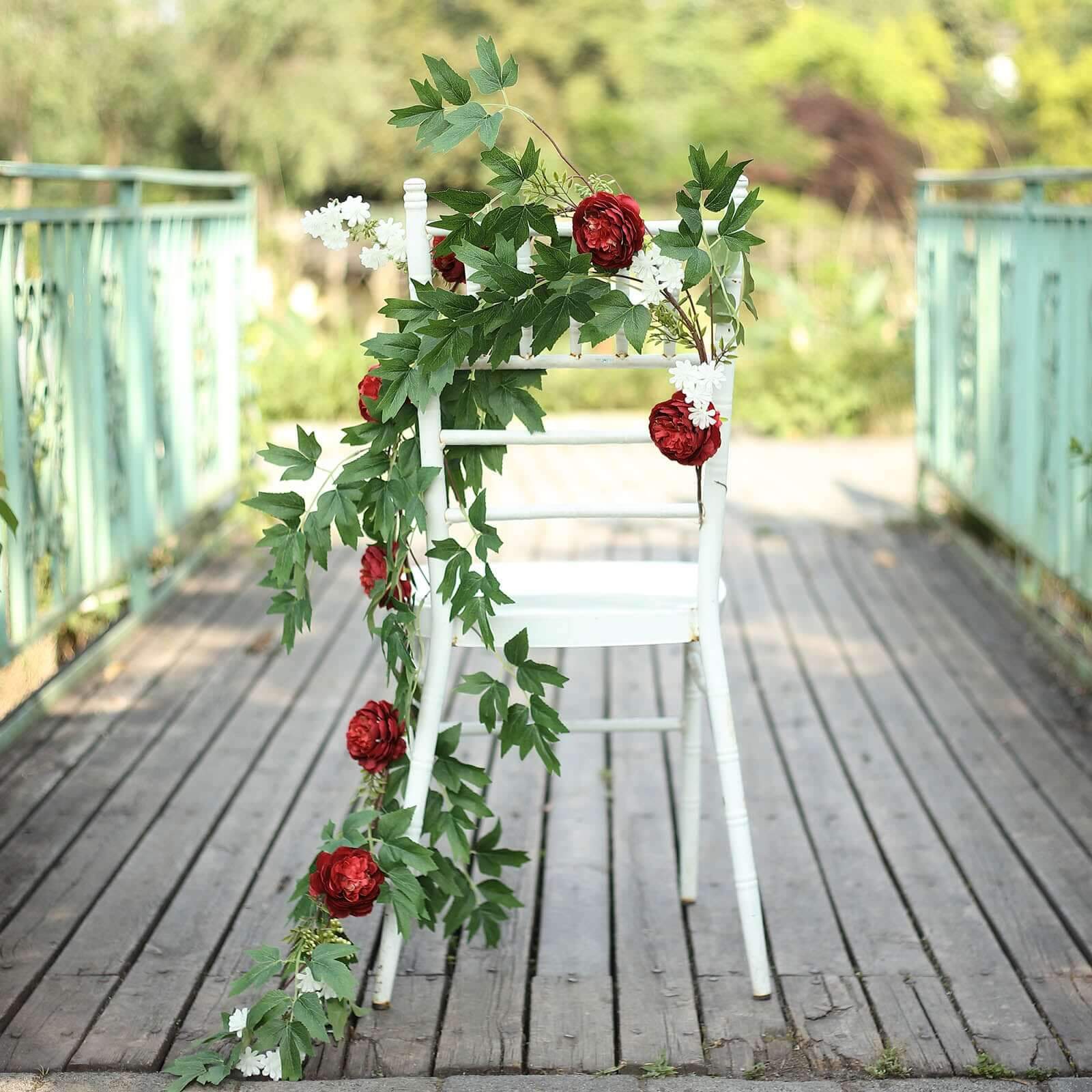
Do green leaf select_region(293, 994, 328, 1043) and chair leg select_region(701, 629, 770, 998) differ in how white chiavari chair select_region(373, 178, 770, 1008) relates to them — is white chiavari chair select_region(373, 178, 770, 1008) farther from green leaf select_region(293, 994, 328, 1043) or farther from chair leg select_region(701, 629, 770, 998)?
green leaf select_region(293, 994, 328, 1043)

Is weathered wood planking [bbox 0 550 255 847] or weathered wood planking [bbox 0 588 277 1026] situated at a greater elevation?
weathered wood planking [bbox 0 550 255 847]

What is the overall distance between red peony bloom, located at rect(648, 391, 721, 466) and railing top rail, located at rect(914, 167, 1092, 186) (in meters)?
1.72

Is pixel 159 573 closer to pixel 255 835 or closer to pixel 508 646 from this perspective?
pixel 255 835

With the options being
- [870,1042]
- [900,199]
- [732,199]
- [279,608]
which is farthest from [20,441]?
[900,199]

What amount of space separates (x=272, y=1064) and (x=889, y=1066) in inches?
32.5

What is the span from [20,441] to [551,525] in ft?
A: 8.98

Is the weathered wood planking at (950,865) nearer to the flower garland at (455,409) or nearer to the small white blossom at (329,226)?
the flower garland at (455,409)

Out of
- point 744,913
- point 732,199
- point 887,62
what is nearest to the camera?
point 732,199

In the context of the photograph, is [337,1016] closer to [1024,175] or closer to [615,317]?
[615,317]

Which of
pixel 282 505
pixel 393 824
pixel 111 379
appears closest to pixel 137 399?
pixel 111 379

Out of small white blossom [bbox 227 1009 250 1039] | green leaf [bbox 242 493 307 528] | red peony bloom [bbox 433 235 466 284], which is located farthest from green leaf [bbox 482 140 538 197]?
small white blossom [bbox 227 1009 250 1039]

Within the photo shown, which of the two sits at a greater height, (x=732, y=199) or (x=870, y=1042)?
(x=732, y=199)

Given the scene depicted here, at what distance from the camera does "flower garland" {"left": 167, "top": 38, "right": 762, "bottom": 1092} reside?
6.02 ft

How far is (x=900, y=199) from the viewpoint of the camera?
15008 millimetres
